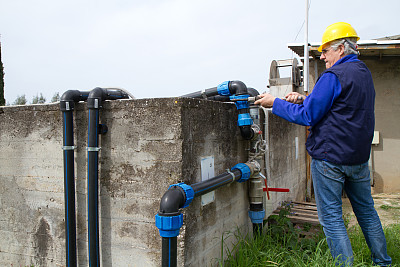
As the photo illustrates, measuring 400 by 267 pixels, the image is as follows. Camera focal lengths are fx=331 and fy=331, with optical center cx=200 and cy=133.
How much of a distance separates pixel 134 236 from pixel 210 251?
2.16ft

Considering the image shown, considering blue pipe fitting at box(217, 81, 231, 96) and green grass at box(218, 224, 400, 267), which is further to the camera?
blue pipe fitting at box(217, 81, 231, 96)

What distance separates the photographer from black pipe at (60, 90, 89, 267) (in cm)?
270

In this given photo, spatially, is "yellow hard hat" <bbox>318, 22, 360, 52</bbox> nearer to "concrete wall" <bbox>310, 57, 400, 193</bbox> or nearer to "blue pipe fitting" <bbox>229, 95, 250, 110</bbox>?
"blue pipe fitting" <bbox>229, 95, 250, 110</bbox>

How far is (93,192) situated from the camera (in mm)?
2588

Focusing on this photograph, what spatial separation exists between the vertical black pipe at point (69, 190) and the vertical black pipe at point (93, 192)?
0.22 metres

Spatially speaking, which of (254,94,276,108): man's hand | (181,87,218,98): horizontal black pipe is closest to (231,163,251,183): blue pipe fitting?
(254,94,276,108): man's hand

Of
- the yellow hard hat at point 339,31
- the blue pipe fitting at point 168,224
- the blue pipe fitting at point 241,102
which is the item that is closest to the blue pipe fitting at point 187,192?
the blue pipe fitting at point 168,224

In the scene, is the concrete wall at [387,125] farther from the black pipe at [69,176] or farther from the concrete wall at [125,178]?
the black pipe at [69,176]

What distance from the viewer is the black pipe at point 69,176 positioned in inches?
106

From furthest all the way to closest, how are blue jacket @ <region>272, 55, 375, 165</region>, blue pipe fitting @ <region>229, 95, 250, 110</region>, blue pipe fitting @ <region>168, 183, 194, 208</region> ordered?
blue pipe fitting @ <region>229, 95, 250, 110</region>
blue jacket @ <region>272, 55, 375, 165</region>
blue pipe fitting @ <region>168, 183, 194, 208</region>

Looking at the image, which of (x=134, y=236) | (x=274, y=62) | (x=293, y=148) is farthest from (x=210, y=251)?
(x=274, y=62)

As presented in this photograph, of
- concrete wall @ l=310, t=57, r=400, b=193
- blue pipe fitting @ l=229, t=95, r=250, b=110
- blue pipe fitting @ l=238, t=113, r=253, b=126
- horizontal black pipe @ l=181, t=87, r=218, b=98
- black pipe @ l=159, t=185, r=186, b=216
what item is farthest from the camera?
concrete wall @ l=310, t=57, r=400, b=193

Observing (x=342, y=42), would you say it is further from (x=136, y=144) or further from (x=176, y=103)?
(x=136, y=144)

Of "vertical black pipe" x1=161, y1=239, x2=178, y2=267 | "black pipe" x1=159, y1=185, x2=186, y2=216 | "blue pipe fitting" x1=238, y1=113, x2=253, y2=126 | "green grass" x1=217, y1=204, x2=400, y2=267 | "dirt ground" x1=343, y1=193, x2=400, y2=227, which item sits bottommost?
"dirt ground" x1=343, y1=193, x2=400, y2=227
